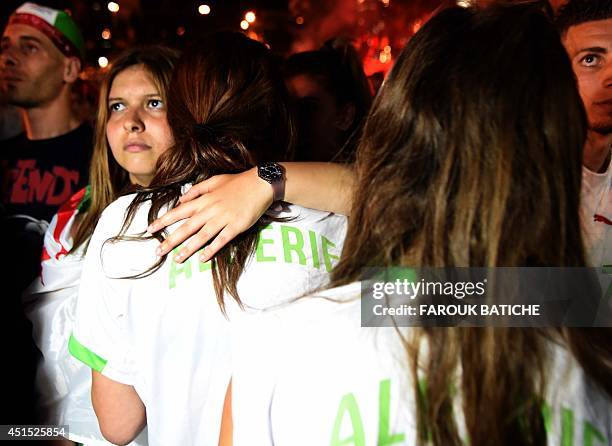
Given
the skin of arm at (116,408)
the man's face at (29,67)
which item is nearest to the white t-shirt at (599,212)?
the skin of arm at (116,408)

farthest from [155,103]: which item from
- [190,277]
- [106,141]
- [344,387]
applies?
[344,387]

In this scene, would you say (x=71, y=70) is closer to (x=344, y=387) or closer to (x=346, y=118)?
(x=346, y=118)

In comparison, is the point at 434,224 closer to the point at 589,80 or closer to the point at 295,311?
the point at 295,311

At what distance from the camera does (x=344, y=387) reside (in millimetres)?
790

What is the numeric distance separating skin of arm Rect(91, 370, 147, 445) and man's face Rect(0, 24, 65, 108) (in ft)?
5.84

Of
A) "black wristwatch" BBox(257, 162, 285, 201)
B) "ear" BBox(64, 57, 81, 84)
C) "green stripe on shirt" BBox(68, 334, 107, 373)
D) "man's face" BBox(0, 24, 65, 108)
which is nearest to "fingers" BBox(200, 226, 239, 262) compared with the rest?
"black wristwatch" BBox(257, 162, 285, 201)

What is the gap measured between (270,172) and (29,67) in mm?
1957

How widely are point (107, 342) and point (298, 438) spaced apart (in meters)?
0.59

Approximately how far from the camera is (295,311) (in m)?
0.82

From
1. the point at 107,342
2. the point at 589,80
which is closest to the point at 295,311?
the point at 107,342

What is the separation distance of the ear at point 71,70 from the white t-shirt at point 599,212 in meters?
2.25

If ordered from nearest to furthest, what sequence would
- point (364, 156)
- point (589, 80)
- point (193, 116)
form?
point (364, 156) → point (193, 116) → point (589, 80)

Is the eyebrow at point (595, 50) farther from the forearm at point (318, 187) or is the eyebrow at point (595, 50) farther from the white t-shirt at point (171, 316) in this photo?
the white t-shirt at point (171, 316)

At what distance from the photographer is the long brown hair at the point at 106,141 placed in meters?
1.85
